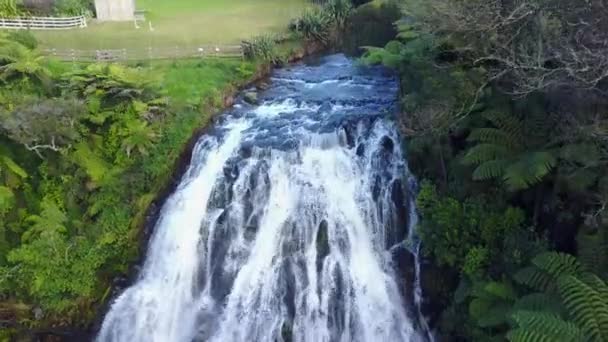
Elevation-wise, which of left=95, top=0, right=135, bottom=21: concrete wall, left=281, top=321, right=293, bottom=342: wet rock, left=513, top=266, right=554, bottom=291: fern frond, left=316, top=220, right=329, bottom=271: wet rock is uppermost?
left=95, top=0, right=135, bottom=21: concrete wall

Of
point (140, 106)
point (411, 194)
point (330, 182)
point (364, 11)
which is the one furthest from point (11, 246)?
point (364, 11)

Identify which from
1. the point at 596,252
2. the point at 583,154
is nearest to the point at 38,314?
the point at 596,252

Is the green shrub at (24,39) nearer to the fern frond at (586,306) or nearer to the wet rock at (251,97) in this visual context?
the wet rock at (251,97)

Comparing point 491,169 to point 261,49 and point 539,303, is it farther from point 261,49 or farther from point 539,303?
point 261,49

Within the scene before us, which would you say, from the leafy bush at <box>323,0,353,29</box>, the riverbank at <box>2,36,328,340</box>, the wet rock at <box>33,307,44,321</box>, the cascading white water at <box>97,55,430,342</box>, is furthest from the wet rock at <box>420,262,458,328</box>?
the leafy bush at <box>323,0,353,29</box>

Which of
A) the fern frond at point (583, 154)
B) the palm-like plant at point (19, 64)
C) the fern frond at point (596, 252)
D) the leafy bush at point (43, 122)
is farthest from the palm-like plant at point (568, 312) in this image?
the palm-like plant at point (19, 64)

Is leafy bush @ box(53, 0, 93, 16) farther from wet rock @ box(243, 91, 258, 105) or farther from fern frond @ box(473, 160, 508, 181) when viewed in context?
fern frond @ box(473, 160, 508, 181)
